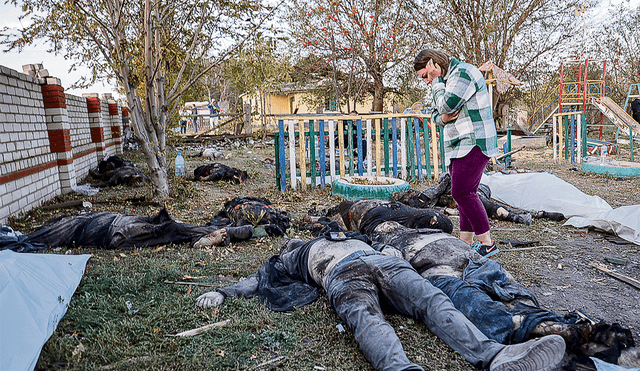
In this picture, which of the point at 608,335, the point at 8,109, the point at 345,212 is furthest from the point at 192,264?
the point at 8,109

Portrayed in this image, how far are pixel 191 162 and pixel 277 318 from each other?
1013cm

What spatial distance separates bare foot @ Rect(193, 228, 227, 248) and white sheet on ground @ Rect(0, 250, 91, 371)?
1329 mm

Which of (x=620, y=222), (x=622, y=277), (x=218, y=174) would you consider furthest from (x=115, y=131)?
(x=622, y=277)

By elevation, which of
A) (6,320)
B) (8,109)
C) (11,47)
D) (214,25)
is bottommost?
(6,320)

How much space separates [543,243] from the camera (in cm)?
431

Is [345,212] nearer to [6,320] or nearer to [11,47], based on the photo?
[6,320]

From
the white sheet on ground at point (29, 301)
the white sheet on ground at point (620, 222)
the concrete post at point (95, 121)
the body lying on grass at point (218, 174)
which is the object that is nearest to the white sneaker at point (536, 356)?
the white sheet on ground at point (29, 301)

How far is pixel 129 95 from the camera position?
620 cm

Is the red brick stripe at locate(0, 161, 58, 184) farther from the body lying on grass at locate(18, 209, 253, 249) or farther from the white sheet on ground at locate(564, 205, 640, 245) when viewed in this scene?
the white sheet on ground at locate(564, 205, 640, 245)

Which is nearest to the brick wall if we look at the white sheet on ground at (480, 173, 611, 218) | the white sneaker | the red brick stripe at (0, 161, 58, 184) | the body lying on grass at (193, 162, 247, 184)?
the red brick stripe at (0, 161, 58, 184)

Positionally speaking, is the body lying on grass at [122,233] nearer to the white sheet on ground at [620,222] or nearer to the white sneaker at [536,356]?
the white sneaker at [536,356]

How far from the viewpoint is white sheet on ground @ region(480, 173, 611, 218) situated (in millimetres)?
5223

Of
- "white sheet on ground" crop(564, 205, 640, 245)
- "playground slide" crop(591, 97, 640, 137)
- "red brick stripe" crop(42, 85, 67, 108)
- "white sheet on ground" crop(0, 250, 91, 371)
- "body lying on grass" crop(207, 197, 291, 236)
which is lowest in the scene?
"white sheet on ground" crop(564, 205, 640, 245)

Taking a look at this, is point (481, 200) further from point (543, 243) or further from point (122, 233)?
point (122, 233)
